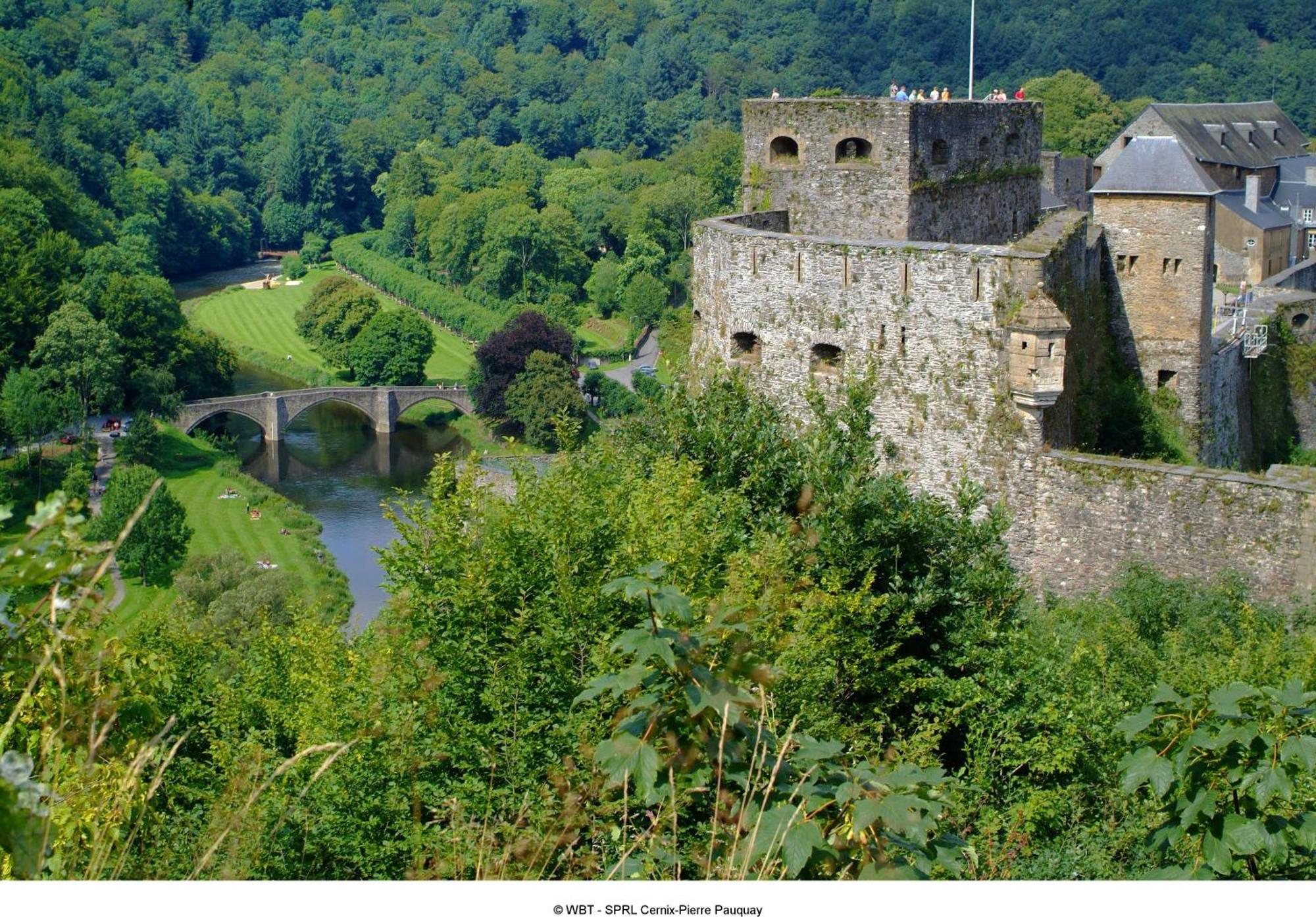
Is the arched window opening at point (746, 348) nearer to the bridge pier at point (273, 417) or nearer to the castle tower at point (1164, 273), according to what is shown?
the castle tower at point (1164, 273)

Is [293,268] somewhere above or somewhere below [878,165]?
below

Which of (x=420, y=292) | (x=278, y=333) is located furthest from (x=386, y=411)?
(x=420, y=292)

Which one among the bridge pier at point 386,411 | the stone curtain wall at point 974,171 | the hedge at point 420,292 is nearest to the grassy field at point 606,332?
the hedge at point 420,292

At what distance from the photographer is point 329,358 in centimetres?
7938

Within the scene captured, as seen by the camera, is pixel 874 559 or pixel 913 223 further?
pixel 913 223

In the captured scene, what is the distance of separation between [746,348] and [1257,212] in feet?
156

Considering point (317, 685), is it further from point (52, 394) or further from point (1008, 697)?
point (52, 394)

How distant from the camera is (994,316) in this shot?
15.8 m

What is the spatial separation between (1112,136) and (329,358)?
123ft

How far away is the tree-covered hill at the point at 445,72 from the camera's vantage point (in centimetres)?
10812

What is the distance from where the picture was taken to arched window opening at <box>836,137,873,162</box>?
61.0ft

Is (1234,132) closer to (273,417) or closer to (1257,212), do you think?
(1257,212)

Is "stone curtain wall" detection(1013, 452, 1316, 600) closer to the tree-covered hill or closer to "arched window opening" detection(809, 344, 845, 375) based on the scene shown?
"arched window opening" detection(809, 344, 845, 375)

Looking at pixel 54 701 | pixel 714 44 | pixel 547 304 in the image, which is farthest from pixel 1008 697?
pixel 714 44
